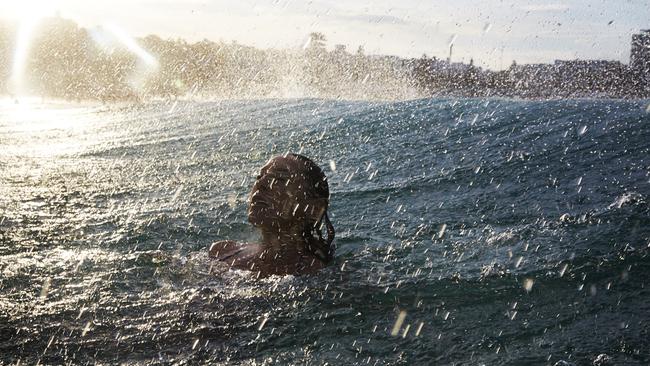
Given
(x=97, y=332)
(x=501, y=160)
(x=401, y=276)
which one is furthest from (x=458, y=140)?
(x=97, y=332)

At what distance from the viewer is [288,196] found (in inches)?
193

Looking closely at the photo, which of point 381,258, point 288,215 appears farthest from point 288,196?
point 381,258

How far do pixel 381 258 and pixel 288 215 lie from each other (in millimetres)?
1545

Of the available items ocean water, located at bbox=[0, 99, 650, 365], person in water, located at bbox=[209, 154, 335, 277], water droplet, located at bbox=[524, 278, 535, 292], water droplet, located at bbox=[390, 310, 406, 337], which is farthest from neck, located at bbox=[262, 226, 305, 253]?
water droplet, located at bbox=[524, 278, 535, 292]

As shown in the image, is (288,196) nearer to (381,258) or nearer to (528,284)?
(381,258)

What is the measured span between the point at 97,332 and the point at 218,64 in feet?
263

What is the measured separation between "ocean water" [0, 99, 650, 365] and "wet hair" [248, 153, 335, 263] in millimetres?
545

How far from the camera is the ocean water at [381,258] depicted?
12.8 feet

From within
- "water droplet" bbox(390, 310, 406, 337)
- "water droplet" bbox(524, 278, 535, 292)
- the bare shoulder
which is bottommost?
the bare shoulder

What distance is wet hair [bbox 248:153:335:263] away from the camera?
490cm

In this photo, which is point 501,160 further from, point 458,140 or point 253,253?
point 253,253

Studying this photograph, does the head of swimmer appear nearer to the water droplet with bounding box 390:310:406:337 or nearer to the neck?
the neck

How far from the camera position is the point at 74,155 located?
16.2m

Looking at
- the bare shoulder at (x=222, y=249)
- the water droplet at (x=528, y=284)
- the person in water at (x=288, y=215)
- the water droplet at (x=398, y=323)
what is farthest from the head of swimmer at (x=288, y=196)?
the water droplet at (x=528, y=284)
